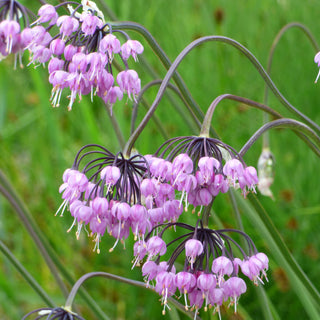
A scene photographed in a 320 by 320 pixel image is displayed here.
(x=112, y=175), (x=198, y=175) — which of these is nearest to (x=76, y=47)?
(x=112, y=175)

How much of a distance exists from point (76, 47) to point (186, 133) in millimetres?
2045

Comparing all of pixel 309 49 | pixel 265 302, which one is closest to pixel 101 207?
pixel 265 302

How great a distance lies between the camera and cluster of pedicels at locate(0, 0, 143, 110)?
136cm

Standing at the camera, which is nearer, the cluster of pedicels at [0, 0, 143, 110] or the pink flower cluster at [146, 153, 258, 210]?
the pink flower cluster at [146, 153, 258, 210]

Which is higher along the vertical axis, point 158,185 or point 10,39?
point 10,39

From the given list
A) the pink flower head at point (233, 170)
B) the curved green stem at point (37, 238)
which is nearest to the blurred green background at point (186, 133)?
the curved green stem at point (37, 238)

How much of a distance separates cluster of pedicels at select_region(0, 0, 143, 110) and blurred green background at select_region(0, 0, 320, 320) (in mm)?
1220

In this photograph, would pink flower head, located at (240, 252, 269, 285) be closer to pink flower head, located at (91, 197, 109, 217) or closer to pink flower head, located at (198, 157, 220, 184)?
pink flower head, located at (198, 157, 220, 184)

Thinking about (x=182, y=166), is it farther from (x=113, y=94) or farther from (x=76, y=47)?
(x=76, y=47)

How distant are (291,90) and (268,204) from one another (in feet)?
3.29

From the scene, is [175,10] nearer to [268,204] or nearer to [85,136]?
[85,136]

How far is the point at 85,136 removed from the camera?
Answer: 3.71 meters

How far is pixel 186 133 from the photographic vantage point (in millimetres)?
3461

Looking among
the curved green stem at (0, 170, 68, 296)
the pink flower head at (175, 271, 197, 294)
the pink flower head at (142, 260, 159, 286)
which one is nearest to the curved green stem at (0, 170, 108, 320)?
the curved green stem at (0, 170, 68, 296)
